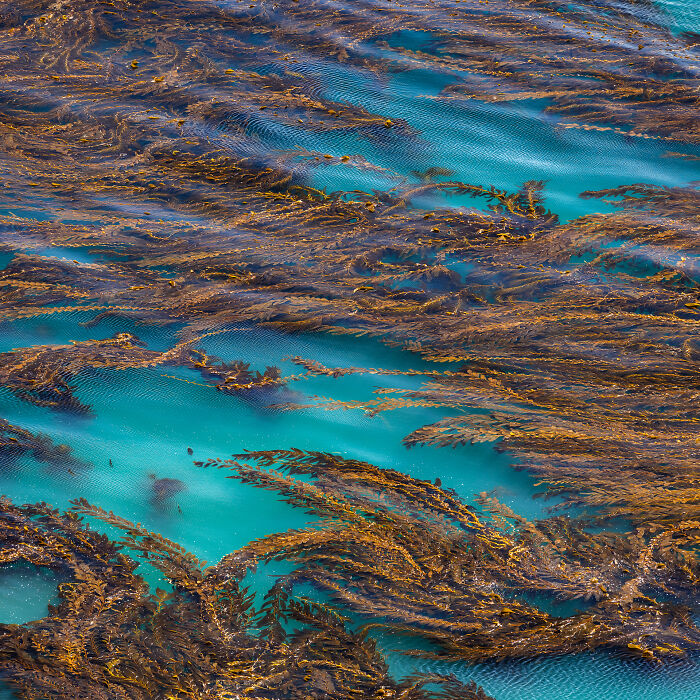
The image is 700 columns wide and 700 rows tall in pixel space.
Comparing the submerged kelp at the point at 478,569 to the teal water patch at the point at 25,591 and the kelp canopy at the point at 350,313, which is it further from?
the teal water patch at the point at 25,591

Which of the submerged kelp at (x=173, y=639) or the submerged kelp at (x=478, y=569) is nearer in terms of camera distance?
the submerged kelp at (x=173, y=639)

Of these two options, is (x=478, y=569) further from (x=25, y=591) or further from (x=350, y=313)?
(x=25, y=591)

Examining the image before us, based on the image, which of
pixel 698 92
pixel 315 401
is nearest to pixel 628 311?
pixel 315 401

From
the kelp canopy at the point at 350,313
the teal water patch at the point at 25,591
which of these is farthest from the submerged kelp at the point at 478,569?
the teal water patch at the point at 25,591

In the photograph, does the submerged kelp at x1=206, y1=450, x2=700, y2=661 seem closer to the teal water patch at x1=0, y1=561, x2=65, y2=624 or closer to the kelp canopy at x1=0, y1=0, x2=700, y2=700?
the kelp canopy at x1=0, y1=0, x2=700, y2=700

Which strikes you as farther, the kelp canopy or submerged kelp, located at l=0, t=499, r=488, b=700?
the kelp canopy

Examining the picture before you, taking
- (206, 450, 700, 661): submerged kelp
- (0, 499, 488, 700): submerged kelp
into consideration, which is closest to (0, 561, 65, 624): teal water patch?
(0, 499, 488, 700): submerged kelp

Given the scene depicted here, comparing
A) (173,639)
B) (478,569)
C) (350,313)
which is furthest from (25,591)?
(350,313)

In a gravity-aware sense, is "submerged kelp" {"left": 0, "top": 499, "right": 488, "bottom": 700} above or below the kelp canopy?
below
